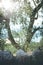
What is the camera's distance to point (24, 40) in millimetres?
4262

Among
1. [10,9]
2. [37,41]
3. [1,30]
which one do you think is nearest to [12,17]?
[10,9]

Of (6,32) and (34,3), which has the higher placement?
(34,3)

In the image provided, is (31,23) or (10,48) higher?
(31,23)

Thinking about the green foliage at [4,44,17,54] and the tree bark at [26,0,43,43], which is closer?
the green foliage at [4,44,17,54]

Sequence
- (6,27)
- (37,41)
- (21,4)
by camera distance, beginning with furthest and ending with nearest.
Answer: (21,4)
(6,27)
(37,41)

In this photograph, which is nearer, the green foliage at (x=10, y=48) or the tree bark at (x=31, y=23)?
the green foliage at (x=10, y=48)

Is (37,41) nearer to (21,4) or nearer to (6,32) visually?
(6,32)

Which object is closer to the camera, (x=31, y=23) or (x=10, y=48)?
(x=10, y=48)

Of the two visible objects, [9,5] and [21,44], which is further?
[9,5]

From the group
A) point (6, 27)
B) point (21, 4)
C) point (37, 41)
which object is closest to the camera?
point (37, 41)

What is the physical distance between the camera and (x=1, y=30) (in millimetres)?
4031

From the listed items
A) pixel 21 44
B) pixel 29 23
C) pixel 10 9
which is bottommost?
pixel 21 44

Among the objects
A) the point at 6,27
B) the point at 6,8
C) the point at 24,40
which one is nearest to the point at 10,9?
the point at 6,8

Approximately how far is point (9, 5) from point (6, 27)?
55 cm
